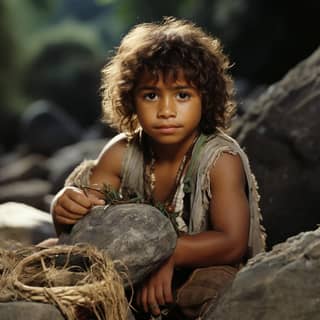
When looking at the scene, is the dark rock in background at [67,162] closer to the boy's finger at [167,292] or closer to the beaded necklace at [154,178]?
the beaded necklace at [154,178]

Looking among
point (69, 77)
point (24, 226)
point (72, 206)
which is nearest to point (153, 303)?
point (72, 206)

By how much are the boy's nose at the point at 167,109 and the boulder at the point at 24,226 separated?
118cm

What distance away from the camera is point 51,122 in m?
14.6

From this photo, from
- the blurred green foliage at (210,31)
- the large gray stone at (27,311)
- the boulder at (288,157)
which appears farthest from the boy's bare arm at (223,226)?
the blurred green foliage at (210,31)

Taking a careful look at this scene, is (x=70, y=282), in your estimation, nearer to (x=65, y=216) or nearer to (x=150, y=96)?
(x=65, y=216)

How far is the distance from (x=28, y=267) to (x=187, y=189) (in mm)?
989

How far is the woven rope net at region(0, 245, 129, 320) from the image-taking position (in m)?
3.35

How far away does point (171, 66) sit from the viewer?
4055 mm

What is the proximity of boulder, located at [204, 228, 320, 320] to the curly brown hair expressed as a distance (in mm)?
1003

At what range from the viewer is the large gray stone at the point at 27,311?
3.23m

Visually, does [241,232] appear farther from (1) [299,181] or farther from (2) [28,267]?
(1) [299,181]

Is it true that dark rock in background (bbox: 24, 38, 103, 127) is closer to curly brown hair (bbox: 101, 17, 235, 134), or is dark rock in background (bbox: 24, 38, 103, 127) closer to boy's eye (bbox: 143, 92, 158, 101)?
curly brown hair (bbox: 101, 17, 235, 134)

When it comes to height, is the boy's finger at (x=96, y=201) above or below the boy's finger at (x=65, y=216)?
above

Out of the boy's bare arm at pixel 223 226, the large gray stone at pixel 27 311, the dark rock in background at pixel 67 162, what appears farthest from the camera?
the dark rock in background at pixel 67 162
